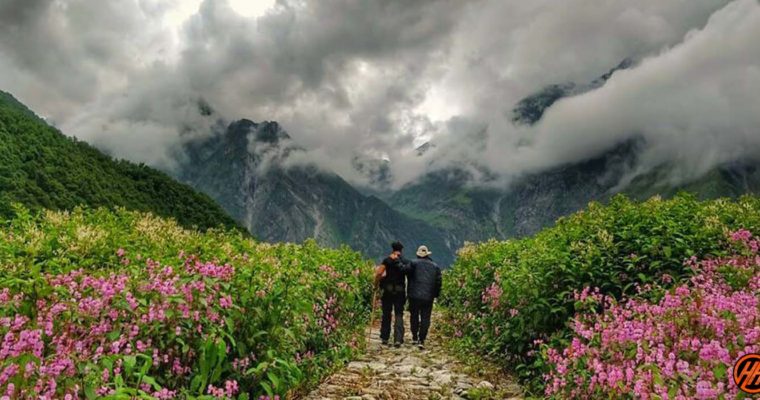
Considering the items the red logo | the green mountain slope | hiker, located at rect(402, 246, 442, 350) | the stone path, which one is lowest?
the stone path

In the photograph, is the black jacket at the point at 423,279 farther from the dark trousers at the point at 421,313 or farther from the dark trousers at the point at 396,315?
the dark trousers at the point at 396,315

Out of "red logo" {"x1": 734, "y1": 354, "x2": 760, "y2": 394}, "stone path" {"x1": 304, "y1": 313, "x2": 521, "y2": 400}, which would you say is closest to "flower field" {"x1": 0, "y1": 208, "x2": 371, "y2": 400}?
"stone path" {"x1": 304, "y1": 313, "x2": 521, "y2": 400}

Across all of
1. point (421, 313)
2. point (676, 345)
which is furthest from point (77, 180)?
point (676, 345)

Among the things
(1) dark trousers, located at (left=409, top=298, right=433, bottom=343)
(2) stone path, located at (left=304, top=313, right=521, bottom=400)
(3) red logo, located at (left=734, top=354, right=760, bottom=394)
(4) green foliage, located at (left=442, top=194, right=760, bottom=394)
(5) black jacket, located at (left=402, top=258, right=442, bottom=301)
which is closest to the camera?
(3) red logo, located at (left=734, top=354, right=760, bottom=394)

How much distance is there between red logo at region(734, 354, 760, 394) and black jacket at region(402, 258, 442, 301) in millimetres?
10656

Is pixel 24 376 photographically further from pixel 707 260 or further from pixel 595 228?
pixel 595 228

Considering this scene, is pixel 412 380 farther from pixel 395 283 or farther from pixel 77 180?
pixel 77 180

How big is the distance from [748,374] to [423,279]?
429 inches

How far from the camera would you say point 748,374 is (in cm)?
412

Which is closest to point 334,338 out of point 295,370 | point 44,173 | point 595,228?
point 295,370

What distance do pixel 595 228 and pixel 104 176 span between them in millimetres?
162074

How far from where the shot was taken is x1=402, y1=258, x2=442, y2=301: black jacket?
1480 cm

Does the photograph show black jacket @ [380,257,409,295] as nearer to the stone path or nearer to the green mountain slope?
the stone path

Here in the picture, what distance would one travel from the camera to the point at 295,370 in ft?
19.4
